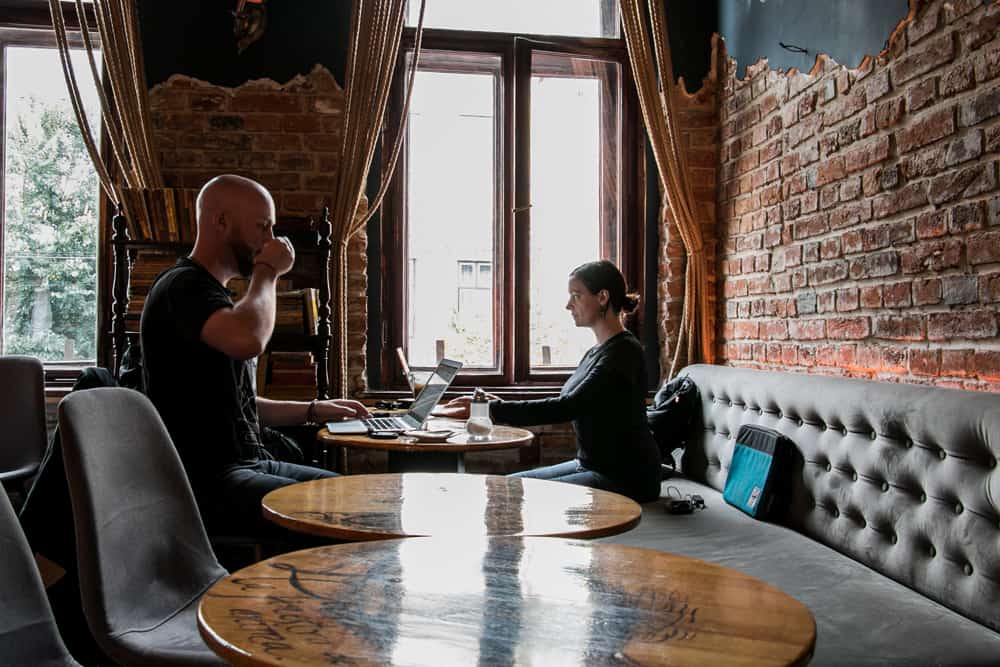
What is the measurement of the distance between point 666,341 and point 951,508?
7.86 feet

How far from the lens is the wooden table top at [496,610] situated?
832 mm

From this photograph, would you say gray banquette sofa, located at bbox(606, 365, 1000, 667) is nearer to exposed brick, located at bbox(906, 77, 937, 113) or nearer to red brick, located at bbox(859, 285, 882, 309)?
red brick, located at bbox(859, 285, 882, 309)

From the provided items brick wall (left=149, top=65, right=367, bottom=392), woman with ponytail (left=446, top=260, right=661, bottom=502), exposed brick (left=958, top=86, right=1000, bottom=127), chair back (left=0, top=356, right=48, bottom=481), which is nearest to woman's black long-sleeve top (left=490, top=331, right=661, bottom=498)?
woman with ponytail (left=446, top=260, right=661, bottom=502)

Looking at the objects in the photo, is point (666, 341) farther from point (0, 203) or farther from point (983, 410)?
point (0, 203)

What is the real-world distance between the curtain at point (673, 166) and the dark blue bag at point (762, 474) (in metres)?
1.19

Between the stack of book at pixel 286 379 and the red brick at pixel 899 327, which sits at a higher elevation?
the red brick at pixel 899 327

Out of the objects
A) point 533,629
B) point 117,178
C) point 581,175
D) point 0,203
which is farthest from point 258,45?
point 533,629

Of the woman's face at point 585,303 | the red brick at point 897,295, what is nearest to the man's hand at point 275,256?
the woman's face at point 585,303

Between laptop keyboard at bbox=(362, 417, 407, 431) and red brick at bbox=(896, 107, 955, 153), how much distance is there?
1881 millimetres

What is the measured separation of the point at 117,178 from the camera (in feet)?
12.8

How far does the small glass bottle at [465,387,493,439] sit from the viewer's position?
2688mm

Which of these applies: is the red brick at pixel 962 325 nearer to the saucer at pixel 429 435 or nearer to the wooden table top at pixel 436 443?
the wooden table top at pixel 436 443

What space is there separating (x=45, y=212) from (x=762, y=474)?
349cm

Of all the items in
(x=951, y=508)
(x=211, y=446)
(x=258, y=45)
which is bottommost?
(x=951, y=508)
